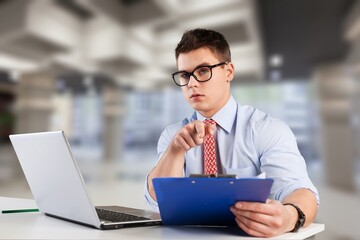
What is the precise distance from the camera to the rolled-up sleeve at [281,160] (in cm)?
111

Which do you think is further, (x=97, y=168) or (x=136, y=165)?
(x=136, y=165)

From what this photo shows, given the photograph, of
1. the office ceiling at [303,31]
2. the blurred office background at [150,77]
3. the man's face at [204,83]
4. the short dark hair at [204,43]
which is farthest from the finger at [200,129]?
the office ceiling at [303,31]

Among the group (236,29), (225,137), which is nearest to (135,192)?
(236,29)

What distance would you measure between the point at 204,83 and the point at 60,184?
592 mm

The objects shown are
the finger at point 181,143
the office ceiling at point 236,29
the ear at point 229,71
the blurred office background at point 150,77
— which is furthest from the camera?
the blurred office background at point 150,77

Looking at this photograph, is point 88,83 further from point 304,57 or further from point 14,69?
point 304,57

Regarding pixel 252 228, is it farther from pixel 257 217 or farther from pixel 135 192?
pixel 135 192

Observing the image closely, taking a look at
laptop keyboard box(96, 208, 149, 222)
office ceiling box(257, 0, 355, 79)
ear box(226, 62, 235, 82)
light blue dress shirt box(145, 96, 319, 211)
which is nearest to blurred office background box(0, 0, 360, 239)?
office ceiling box(257, 0, 355, 79)

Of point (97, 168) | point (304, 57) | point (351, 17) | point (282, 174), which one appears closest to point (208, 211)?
point (282, 174)

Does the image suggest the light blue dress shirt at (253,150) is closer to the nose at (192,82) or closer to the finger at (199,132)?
the nose at (192,82)

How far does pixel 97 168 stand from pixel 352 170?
534 cm

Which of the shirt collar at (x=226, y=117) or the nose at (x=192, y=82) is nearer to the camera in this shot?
the nose at (x=192, y=82)

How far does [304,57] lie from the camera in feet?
19.7

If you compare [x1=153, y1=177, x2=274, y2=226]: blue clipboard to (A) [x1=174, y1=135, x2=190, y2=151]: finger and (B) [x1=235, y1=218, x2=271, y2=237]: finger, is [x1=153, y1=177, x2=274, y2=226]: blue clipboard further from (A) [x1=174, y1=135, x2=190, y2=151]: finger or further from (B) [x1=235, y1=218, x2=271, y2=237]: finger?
(A) [x1=174, y1=135, x2=190, y2=151]: finger
